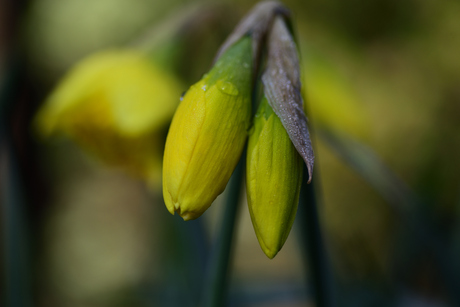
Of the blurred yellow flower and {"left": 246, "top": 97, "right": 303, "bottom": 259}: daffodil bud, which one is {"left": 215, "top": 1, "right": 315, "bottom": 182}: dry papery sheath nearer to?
{"left": 246, "top": 97, "right": 303, "bottom": 259}: daffodil bud

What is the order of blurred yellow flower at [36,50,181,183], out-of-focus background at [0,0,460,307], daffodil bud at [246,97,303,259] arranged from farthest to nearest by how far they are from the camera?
out-of-focus background at [0,0,460,307], blurred yellow flower at [36,50,181,183], daffodil bud at [246,97,303,259]

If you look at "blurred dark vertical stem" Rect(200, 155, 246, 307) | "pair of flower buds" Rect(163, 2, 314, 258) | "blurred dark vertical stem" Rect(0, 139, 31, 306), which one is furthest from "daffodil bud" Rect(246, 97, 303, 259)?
"blurred dark vertical stem" Rect(0, 139, 31, 306)

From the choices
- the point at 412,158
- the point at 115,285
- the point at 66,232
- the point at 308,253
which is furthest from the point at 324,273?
the point at 66,232

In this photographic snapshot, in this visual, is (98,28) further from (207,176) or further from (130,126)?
(207,176)

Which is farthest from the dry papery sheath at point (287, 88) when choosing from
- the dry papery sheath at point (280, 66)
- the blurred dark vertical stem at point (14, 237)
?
the blurred dark vertical stem at point (14, 237)

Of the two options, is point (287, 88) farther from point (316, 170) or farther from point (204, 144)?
point (316, 170)
